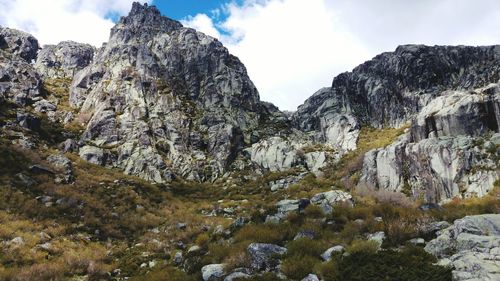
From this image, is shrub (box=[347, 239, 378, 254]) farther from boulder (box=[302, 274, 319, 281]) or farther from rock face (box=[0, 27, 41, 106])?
rock face (box=[0, 27, 41, 106])

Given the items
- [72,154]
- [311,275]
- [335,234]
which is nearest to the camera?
[311,275]

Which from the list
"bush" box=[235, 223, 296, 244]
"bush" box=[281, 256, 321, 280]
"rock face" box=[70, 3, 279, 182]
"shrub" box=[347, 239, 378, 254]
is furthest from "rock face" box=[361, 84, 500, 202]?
"rock face" box=[70, 3, 279, 182]

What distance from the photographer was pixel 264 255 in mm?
14055

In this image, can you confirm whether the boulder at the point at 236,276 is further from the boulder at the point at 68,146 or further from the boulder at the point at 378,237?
the boulder at the point at 68,146

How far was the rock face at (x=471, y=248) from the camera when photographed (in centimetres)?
1036

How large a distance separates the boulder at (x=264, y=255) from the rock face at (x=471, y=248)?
4904 millimetres

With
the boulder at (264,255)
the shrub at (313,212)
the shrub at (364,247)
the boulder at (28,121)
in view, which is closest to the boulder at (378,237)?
the shrub at (364,247)

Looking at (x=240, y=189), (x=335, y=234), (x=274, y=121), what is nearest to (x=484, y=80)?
(x=274, y=121)

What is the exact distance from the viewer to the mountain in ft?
46.3

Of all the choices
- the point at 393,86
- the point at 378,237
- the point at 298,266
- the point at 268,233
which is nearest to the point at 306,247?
the point at 298,266

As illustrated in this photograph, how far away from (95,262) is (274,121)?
67428mm

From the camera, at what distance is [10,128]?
180 ft

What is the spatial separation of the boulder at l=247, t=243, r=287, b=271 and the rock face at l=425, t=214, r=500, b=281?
4.90 meters

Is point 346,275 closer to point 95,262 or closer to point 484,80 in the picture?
point 95,262
